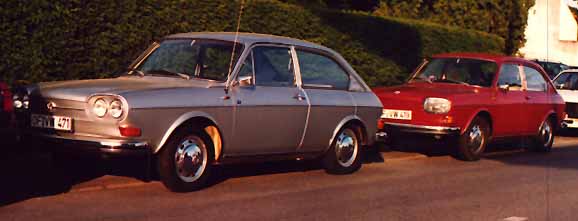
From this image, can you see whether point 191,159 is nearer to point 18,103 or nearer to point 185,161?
point 185,161

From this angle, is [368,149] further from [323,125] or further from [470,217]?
[470,217]

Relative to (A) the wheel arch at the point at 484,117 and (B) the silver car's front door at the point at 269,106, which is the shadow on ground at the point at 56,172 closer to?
(B) the silver car's front door at the point at 269,106

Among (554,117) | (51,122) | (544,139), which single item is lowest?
(544,139)

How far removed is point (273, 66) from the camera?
390 inches

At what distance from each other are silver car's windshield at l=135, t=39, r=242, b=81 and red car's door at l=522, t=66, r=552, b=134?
6363 mm

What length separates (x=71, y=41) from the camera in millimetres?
12695

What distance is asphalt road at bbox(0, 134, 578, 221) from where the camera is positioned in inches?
311

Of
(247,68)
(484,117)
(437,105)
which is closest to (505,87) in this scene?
(484,117)

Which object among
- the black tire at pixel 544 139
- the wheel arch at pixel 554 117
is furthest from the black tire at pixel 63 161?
the wheel arch at pixel 554 117

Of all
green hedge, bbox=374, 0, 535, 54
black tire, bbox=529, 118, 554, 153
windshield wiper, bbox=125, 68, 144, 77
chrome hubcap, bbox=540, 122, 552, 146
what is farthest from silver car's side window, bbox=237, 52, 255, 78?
green hedge, bbox=374, 0, 535, 54

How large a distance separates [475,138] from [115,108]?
6.42 m

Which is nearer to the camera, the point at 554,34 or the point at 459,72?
the point at 459,72

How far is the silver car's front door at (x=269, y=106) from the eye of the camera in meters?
9.30

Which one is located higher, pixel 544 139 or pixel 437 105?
pixel 437 105
